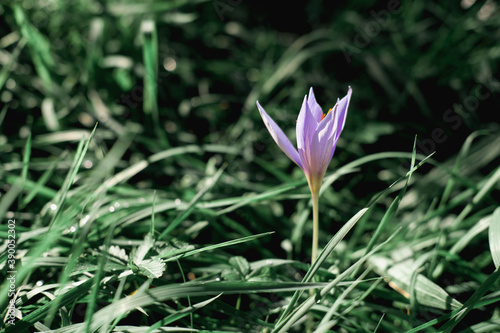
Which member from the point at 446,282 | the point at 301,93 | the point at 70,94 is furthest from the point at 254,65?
the point at 446,282

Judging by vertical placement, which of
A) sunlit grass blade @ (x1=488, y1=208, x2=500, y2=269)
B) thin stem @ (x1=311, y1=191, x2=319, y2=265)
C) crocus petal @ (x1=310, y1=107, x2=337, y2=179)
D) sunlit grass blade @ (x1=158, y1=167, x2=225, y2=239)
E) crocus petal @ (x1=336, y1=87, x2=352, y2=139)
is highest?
crocus petal @ (x1=336, y1=87, x2=352, y2=139)

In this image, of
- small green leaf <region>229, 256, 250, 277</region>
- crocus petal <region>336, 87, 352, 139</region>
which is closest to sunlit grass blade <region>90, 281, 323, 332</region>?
small green leaf <region>229, 256, 250, 277</region>

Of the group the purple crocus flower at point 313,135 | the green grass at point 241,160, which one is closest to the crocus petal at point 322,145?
the purple crocus flower at point 313,135

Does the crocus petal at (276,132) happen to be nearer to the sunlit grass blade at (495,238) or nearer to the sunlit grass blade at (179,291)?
the sunlit grass blade at (179,291)

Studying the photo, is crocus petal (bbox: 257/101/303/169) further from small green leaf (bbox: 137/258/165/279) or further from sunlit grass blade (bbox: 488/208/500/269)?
sunlit grass blade (bbox: 488/208/500/269)

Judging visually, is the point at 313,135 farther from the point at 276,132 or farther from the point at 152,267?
the point at 152,267

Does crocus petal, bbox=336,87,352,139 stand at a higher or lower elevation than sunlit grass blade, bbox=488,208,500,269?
higher
